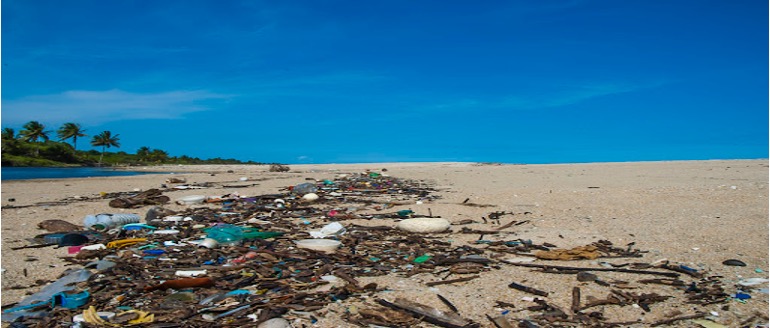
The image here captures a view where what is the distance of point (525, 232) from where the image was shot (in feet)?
23.5

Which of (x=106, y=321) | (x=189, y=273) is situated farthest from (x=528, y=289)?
(x=106, y=321)

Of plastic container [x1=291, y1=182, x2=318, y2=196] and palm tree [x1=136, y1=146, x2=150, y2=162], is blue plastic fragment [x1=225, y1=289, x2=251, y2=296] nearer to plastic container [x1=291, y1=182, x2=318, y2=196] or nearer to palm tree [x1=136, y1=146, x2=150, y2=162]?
plastic container [x1=291, y1=182, x2=318, y2=196]

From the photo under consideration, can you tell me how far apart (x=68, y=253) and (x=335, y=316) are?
4018mm

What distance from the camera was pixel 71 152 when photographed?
209ft

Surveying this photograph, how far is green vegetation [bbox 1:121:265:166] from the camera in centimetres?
5894

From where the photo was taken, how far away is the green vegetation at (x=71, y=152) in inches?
2320

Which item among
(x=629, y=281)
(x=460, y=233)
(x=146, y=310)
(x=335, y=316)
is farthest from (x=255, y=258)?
(x=629, y=281)

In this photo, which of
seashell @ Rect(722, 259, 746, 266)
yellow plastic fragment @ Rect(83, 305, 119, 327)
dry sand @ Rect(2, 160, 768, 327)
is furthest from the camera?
seashell @ Rect(722, 259, 746, 266)

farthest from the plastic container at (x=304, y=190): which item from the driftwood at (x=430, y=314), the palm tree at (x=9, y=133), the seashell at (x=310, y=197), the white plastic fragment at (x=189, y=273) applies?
the palm tree at (x=9, y=133)

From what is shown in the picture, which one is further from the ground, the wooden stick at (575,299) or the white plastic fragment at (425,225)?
the white plastic fragment at (425,225)

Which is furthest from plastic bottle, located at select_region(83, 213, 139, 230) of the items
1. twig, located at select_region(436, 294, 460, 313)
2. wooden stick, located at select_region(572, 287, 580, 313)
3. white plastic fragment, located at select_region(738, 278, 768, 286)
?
white plastic fragment, located at select_region(738, 278, 768, 286)

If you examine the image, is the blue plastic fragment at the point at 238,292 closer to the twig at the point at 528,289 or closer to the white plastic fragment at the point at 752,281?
the twig at the point at 528,289

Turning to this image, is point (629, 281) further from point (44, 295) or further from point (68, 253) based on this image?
point (68, 253)

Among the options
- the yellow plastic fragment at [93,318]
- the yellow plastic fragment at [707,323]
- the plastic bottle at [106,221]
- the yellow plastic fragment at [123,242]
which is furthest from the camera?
the plastic bottle at [106,221]
